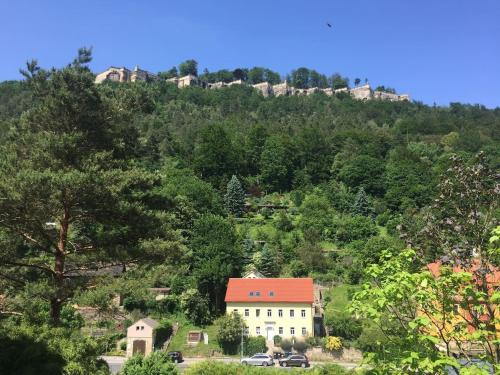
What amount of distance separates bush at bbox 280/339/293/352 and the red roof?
11.6 ft

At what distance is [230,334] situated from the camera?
33188 mm

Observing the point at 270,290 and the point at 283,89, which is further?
the point at 283,89

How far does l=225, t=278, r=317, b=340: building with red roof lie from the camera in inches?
1427

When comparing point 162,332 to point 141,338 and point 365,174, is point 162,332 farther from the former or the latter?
point 365,174

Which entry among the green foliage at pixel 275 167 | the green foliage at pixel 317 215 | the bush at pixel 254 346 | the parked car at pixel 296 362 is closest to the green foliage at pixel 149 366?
the parked car at pixel 296 362

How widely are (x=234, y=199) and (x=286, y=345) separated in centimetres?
3332

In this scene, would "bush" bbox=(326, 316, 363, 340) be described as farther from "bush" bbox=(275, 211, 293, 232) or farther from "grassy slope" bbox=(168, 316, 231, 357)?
"bush" bbox=(275, 211, 293, 232)

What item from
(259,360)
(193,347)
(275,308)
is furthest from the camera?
(275,308)

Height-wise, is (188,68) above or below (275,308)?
above

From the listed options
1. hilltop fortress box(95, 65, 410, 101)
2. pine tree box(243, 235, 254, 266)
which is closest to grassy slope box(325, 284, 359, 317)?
pine tree box(243, 235, 254, 266)

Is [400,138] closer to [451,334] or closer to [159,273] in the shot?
[159,273]

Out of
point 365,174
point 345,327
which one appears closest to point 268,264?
point 345,327

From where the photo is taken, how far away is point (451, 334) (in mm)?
6648

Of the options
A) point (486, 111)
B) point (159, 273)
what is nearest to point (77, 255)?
point (159, 273)
